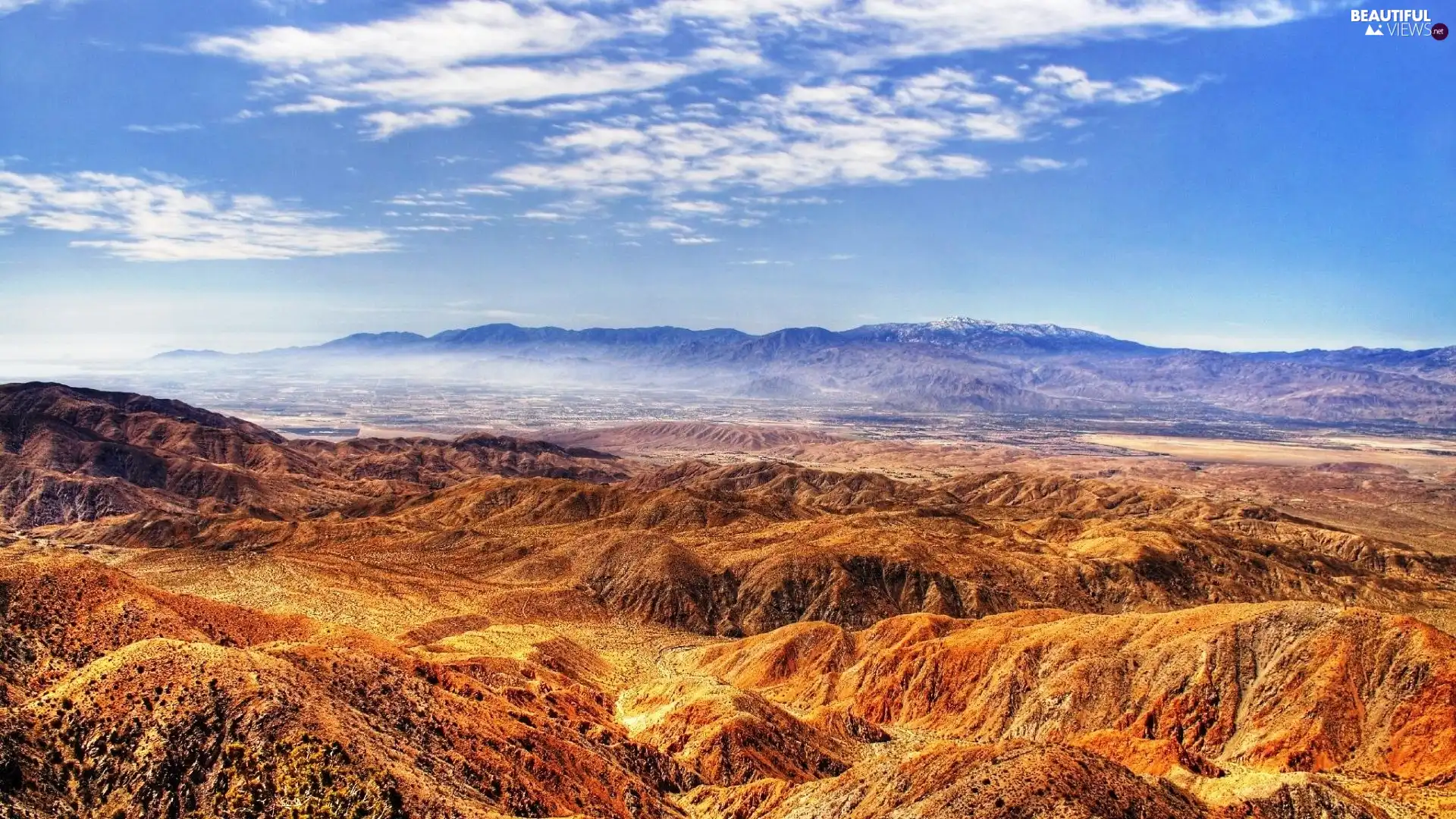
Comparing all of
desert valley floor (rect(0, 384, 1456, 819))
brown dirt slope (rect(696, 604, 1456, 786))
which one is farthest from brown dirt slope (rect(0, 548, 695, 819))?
brown dirt slope (rect(696, 604, 1456, 786))

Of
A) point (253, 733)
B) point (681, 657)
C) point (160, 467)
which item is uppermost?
point (253, 733)

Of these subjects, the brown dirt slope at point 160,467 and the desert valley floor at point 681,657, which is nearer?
the desert valley floor at point 681,657

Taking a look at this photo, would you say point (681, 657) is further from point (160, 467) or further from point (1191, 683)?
point (160, 467)

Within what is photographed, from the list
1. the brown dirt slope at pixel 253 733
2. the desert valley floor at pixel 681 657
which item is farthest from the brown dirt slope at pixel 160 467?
the brown dirt slope at pixel 253 733

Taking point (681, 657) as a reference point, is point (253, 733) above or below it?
above

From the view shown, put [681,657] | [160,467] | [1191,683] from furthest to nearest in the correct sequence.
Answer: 1. [160,467]
2. [681,657]
3. [1191,683]

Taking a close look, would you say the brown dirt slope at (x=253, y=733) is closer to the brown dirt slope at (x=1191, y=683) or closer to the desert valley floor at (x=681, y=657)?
the desert valley floor at (x=681, y=657)

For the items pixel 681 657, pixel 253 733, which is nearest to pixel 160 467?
pixel 681 657

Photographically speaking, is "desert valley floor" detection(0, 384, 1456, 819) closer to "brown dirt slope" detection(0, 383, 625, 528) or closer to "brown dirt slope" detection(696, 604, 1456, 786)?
"brown dirt slope" detection(696, 604, 1456, 786)

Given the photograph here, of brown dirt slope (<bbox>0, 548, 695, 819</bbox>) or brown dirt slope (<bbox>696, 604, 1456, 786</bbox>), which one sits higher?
brown dirt slope (<bbox>0, 548, 695, 819</bbox>)
